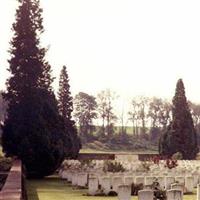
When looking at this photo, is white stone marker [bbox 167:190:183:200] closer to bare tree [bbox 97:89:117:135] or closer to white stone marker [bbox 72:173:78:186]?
white stone marker [bbox 72:173:78:186]

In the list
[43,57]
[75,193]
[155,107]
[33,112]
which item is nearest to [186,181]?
[75,193]

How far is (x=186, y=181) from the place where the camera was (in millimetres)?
24891

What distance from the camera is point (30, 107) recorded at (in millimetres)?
35844

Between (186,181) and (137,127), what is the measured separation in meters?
86.7

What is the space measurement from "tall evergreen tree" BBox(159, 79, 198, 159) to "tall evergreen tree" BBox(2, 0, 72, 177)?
85.0 ft

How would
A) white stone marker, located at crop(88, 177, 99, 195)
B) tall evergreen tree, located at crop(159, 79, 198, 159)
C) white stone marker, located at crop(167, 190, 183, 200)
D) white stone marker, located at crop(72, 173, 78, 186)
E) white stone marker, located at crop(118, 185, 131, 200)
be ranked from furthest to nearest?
tall evergreen tree, located at crop(159, 79, 198, 159)
white stone marker, located at crop(72, 173, 78, 186)
white stone marker, located at crop(88, 177, 99, 195)
white stone marker, located at crop(118, 185, 131, 200)
white stone marker, located at crop(167, 190, 183, 200)

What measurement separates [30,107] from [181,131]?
29.4 meters

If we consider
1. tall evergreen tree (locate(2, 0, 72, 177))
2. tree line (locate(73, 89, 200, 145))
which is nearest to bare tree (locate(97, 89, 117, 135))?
tree line (locate(73, 89, 200, 145))

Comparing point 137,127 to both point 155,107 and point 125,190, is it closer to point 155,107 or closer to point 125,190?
point 155,107

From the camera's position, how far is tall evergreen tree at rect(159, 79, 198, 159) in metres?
61.3

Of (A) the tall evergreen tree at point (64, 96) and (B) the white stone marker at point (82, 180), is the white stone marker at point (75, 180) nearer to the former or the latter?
(B) the white stone marker at point (82, 180)

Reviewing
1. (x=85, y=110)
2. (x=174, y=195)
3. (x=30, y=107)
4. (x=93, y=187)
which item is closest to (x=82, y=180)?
(x=93, y=187)

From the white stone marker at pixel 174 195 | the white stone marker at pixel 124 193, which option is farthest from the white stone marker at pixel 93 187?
the white stone marker at pixel 174 195

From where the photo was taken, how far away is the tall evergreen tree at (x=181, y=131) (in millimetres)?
61338
